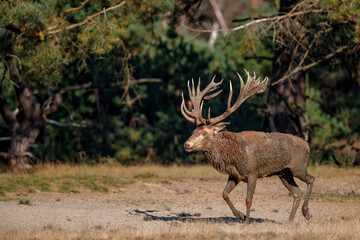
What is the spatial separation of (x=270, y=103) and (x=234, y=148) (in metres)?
10.1

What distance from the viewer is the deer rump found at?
1162cm

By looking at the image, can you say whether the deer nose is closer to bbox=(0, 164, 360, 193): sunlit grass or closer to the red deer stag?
the red deer stag

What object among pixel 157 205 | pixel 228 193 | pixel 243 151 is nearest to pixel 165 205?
pixel 157 205

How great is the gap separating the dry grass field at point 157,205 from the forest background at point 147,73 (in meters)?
2.77

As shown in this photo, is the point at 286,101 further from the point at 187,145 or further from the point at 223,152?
the point at 187,145

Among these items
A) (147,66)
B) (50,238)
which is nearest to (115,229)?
(50,238)

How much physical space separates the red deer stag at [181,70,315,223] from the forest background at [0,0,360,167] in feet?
18.2

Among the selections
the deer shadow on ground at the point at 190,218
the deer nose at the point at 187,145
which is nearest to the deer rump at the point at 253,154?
the deer nose at the point at 187,145

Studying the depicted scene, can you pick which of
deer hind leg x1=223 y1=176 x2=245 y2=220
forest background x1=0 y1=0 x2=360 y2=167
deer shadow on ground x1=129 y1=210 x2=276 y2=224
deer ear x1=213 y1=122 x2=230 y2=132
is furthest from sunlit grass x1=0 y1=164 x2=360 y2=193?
deer ear x1=213 y1=122 x2=230 y2=132

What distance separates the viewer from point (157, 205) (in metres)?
14.1

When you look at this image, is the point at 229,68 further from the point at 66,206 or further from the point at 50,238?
the point at 50,238

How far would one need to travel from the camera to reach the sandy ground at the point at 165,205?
1184 cm

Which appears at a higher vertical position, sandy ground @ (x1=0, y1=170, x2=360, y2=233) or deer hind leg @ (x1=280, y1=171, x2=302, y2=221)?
deer hind leg @ (x1=280, y1=171, x2=302, y2=221)

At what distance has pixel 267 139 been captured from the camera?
39.6ft
